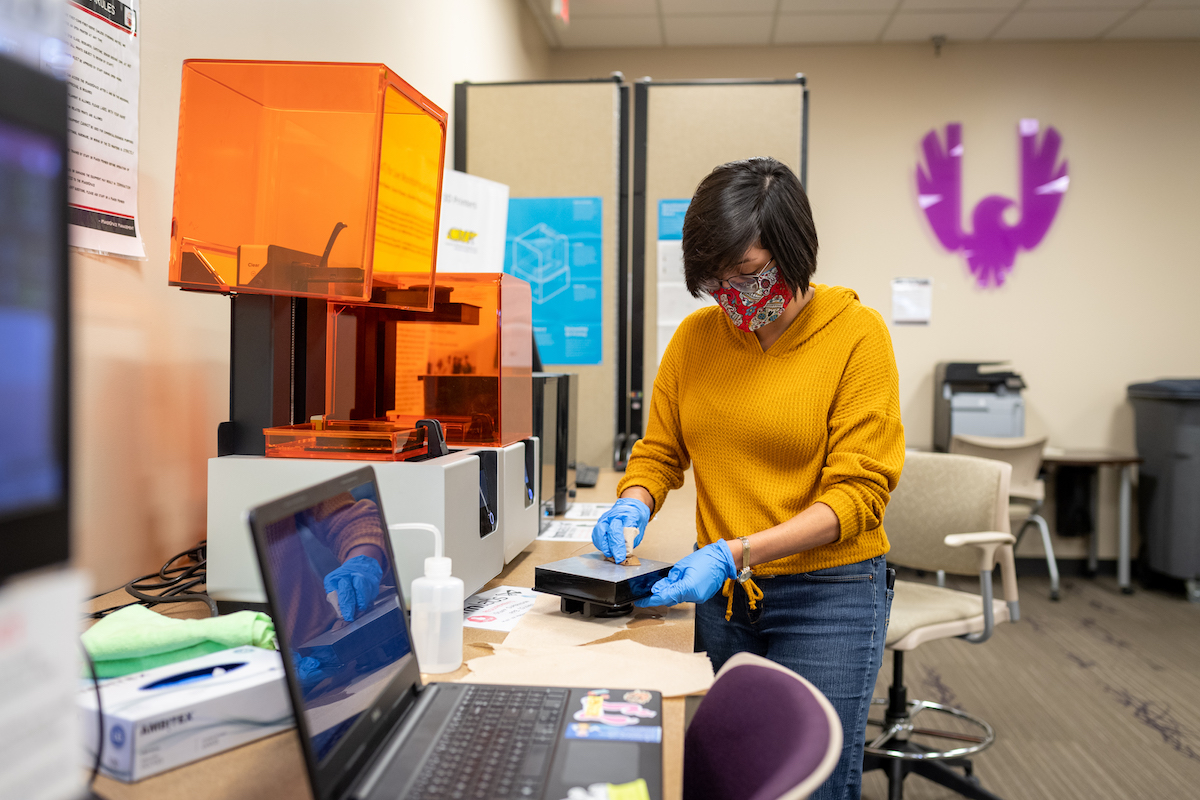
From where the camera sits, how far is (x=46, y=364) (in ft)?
1.17

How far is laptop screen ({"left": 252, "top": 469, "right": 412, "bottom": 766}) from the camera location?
572 mm

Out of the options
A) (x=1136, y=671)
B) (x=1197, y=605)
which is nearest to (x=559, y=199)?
(x=1136, y=671)

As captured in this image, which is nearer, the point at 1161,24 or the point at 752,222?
the point at 752,222

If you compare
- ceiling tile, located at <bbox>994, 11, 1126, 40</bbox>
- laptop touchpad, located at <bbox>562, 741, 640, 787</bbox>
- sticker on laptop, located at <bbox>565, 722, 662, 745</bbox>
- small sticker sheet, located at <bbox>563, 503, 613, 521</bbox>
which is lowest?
laptop touchpad, located at <bbox>562, 741, 640, 787</bbox>

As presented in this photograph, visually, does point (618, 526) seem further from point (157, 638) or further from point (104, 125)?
point (104, 125)

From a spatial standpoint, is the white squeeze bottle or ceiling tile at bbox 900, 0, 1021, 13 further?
ceiling tile at bbox 900, 0, 1021, 13

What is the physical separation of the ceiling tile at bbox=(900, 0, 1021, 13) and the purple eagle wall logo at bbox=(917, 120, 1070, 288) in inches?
24.5

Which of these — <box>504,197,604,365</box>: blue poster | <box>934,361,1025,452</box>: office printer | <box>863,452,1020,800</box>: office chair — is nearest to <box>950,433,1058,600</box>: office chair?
<box>934,361,1025,452</box>: office printer

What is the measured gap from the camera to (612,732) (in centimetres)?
73

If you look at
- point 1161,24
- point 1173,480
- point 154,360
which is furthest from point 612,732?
point 1161,24

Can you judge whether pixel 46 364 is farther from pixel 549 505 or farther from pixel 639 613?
pixel 549 505

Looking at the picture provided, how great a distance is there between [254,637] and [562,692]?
0.35 metres

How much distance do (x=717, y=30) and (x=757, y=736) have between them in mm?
4252

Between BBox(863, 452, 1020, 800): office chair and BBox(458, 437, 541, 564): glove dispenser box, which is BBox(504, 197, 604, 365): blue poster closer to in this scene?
BBox(863, 452, 1020, 800): office chair
